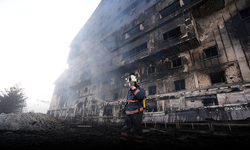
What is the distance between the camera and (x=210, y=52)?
10656mm

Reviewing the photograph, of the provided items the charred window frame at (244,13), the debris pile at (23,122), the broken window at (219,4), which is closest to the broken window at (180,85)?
the charred window frame at (244,13)

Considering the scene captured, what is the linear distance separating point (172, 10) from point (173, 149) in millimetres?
14840

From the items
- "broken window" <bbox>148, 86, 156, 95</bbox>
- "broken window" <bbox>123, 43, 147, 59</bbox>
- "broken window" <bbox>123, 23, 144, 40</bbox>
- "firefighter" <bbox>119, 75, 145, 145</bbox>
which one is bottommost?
"firefighter" <bbox>119, 75, 145, 145</bbox>

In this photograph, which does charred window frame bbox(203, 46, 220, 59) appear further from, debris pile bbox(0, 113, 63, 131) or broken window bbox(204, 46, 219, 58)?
debris pile bbox(0, 113, 63, 131)

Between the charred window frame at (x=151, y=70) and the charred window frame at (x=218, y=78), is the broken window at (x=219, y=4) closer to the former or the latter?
the charred window frame at (x=218, y=78)

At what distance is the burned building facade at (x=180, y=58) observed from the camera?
29.5ft

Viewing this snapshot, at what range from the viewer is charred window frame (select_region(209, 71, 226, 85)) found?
939 centimetres

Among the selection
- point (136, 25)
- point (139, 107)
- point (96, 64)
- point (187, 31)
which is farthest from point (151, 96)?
point (96, 64)

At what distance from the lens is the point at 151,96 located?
12.3 m

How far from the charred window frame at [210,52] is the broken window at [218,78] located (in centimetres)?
178

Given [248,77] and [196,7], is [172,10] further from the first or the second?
[248,77]

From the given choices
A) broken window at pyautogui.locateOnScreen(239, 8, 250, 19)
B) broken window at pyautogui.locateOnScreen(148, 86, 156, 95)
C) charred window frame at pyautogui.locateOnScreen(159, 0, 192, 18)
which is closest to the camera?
broken window at pyautogui.locateOnScreen(239, 8, 250, 19)

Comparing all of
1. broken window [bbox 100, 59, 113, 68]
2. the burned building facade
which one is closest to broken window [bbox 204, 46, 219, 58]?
the burned building facade

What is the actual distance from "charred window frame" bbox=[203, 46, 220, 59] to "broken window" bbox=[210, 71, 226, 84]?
1778 mm
